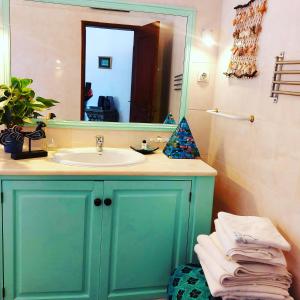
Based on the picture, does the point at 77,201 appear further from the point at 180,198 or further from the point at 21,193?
the point at 180,198

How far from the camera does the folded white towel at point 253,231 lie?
1.36 m

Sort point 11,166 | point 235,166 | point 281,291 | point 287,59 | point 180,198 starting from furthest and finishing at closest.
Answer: point 235,166 → point 180,198 → point 11,166 → point 287,59 → point 281,291

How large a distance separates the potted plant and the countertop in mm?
98

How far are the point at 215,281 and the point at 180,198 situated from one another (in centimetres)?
55

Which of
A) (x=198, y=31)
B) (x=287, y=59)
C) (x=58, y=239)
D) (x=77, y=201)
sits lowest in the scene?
(x=58, y=239)

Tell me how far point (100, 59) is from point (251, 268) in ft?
4.79

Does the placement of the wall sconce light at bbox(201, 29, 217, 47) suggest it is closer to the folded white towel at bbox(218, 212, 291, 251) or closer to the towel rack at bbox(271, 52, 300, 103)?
the towel rack at bbox(271, 52, 300, 103)

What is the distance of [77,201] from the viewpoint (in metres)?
1.75

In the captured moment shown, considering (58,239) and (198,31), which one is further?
(198,31)

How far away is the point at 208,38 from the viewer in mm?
2270

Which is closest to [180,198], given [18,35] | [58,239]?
[58,239]

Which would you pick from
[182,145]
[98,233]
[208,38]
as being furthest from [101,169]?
[208,38]

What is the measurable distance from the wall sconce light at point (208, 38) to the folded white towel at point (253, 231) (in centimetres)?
122

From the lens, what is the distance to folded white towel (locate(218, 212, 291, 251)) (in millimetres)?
1356
